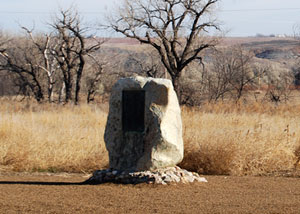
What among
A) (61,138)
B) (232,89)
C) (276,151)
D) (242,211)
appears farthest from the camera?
(232,89)

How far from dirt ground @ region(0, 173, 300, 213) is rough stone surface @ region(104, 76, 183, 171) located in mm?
558

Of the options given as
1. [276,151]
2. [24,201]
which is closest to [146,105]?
[24,201]

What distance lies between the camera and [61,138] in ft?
43.9

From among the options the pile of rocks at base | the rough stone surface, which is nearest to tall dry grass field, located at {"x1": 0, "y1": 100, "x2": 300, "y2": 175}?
the pile of rocks at base

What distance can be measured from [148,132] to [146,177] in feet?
2.64

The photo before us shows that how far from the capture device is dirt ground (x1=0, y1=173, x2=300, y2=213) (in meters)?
7.21

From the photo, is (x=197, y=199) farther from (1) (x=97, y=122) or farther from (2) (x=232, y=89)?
(2) (x=232, y=89)

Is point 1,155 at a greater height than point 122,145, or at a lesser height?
lesser

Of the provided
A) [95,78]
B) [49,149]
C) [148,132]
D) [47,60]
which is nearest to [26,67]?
[47,60]

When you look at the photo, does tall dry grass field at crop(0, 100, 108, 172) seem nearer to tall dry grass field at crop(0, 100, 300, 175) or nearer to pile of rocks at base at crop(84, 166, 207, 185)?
tall dry grass field at crop(0, 100, 300, 175)

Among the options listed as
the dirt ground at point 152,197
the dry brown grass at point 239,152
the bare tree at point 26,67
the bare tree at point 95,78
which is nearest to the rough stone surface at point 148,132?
the dirt ground at point 152,197

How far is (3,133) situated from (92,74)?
30.3m

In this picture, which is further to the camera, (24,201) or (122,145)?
(122,145)

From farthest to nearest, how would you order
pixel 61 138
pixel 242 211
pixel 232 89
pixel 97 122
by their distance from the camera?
pixel 232 89 → pixel 97 122 → pixel 61 138 → pixel 242 211
